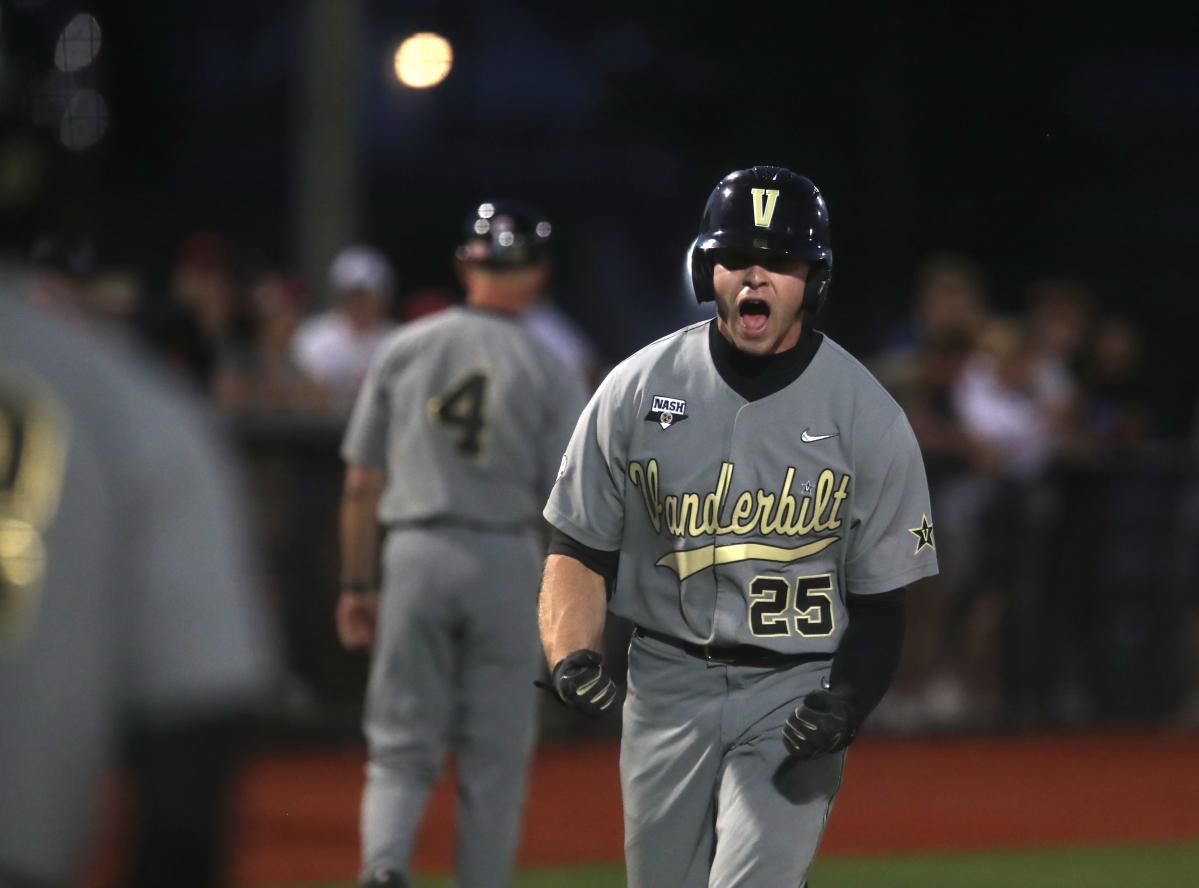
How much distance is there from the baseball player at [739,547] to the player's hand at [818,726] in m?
0.06

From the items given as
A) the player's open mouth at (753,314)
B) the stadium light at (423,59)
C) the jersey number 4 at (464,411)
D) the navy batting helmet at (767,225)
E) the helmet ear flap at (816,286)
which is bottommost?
the jersey number 4 at (464,411)

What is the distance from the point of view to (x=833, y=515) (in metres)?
4.64

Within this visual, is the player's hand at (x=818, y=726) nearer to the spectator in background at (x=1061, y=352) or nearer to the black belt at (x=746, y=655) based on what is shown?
the black belt at (x=746, y=655)

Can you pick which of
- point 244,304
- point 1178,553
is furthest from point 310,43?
point 1178,553

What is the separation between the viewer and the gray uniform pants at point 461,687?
6.88m

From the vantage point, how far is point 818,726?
Answer: 4379mm

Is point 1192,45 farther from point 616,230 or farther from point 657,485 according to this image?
point 657,485

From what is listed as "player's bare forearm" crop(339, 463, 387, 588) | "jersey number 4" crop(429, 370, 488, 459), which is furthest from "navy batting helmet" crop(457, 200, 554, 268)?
"player's bare forearm" crop(339, 463, 387, 588)

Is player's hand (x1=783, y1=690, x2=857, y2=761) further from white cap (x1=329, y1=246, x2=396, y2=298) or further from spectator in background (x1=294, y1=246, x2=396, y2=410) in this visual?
white cap (x1=329, y1=246, x2=396, y2=298)

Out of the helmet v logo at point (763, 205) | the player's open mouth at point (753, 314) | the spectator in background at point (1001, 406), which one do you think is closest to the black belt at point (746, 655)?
the player's open mouth at point (753, 314)

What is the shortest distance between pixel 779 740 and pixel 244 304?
831 centimetres

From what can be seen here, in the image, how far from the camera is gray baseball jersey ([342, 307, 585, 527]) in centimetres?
705

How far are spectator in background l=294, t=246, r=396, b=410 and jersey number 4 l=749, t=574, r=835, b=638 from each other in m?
7.40

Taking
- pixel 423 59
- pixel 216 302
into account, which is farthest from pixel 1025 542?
pixel 423 59
